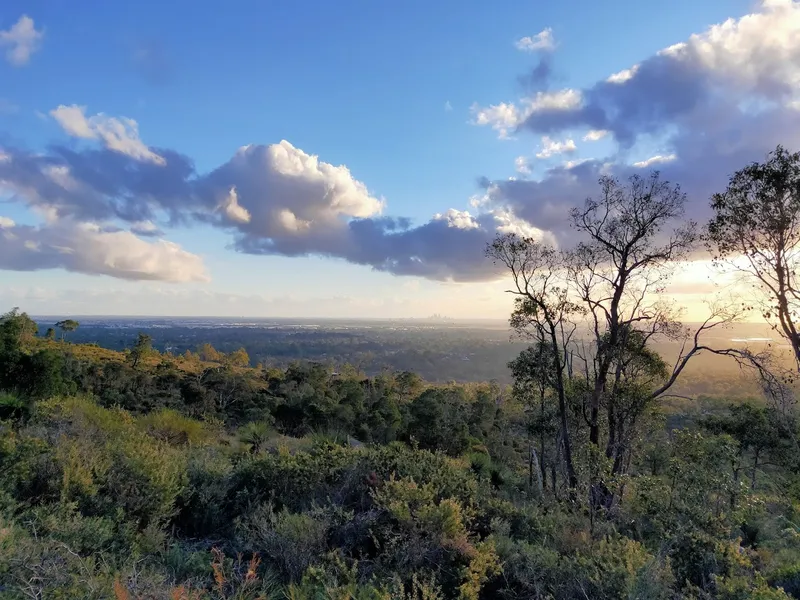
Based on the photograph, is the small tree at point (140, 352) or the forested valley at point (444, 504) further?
the small tree at point (140, 352)

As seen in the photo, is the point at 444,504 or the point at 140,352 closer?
the point at 444,504

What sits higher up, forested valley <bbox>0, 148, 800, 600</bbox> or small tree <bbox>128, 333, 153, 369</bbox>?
forested valley <bbox>0, 148, 800, 600</bbox>

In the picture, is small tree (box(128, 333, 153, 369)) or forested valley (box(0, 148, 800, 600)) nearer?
forested valley (box(0, 148, 800, 600))

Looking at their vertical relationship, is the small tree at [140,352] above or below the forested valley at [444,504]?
below

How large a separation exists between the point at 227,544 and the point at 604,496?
749 centimetres

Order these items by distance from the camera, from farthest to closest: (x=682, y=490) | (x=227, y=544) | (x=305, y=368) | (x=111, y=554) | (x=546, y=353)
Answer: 1. (x=305, y=368)
2. (x=546, y=353)
3. (x=682, y=490)
4. (x=227, y=544)
5. (x=111, y=554)

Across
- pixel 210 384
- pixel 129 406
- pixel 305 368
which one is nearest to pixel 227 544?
pixel 129 406

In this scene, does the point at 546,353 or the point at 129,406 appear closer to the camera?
the point at 546,353

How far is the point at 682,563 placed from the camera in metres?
4.78

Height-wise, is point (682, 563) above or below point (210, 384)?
above

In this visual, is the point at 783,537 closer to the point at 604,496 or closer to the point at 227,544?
the point at 604,496

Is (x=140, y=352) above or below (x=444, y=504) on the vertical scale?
below

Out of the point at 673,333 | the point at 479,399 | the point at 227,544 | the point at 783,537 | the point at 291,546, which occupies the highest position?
the point at 673,333

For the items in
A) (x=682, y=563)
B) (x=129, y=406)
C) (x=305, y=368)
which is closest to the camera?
(x=682, y=563)
